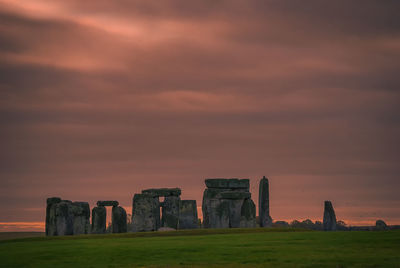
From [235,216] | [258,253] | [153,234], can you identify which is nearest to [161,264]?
[258,253]

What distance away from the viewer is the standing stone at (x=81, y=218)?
48.0m

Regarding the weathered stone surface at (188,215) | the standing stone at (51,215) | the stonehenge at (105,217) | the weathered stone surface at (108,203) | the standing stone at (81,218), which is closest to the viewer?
the standing stone at (51,215)

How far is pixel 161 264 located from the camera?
25547mm

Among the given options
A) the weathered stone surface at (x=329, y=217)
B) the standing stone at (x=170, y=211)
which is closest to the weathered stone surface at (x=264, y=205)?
the weathered stone surface at (x=329, y=217)

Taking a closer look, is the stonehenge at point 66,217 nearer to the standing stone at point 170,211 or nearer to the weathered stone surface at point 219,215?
the standing stone at point 170,211

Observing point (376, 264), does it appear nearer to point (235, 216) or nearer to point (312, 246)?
point (312, 246)

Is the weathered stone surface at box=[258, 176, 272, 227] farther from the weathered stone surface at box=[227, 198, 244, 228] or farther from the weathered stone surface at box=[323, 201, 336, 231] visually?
the weathered stone surface at box=[323, 201, 336, 231]

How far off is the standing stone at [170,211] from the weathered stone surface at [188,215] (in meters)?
0.71

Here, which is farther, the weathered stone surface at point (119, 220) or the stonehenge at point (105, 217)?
the stonehenge at point (105, 217)

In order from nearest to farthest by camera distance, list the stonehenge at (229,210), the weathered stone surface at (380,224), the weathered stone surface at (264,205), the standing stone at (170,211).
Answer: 1. the stonehenge at (229,210)
2. the weathered stone surface at (264,205)
3. the standing stone at (170,211)
4. the weathered stone surface at (380,224)

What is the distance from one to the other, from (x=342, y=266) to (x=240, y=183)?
2681 centimetres

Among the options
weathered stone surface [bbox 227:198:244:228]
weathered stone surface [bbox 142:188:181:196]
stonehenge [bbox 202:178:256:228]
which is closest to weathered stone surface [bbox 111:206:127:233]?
weathered stone surface [bbox 142:188:181:196]

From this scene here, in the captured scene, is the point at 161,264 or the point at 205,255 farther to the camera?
the point at 205,255

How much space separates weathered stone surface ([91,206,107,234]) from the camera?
49.4 meters
